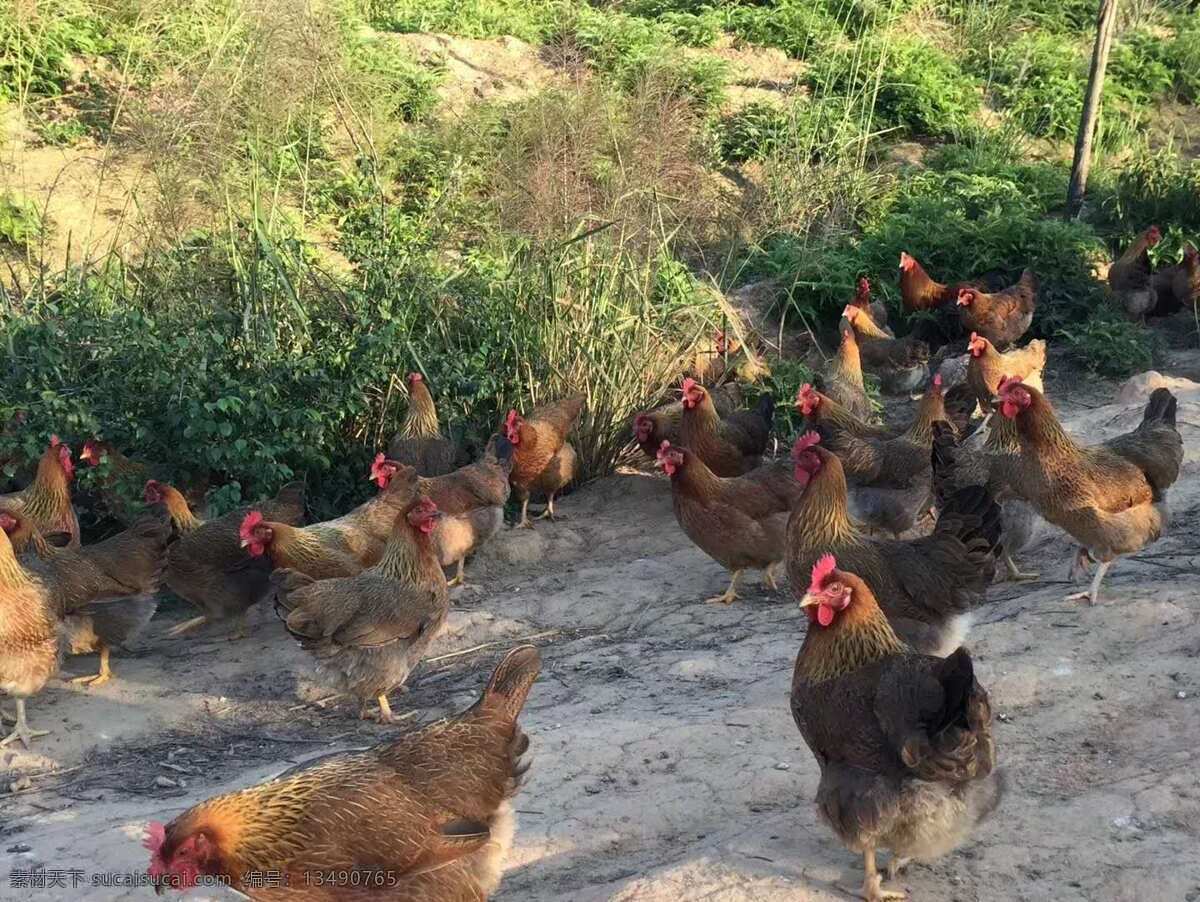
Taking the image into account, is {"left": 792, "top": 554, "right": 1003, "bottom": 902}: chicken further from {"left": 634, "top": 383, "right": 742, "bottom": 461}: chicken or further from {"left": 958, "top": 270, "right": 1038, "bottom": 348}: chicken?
{"left": 958, "top": 270, "right": 1038, "bottom": 348}: chicken

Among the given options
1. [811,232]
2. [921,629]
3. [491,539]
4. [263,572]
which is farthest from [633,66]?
[921,629]

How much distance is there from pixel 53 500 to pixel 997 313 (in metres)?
7.80

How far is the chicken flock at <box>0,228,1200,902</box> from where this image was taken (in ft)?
12.9

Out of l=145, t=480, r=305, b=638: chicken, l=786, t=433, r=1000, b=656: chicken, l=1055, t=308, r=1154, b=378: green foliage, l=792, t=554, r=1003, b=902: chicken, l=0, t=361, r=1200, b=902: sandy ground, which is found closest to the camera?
l=792, t=554, r=1003, b=902: chicken

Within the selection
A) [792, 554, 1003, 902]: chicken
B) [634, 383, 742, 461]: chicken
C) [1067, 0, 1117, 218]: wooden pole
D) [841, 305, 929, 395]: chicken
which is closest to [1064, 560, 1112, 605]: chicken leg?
[792, 554, 1003, 902]: chicken

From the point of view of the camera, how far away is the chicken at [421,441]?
8156 millimetres

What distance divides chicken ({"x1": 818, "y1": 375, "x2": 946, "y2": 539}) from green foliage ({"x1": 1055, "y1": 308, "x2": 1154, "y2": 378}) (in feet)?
13.1

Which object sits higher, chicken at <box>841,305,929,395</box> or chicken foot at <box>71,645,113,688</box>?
chicken at <box>841,305,929,395</box>

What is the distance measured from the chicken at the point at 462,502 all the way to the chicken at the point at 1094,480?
3.12 meters

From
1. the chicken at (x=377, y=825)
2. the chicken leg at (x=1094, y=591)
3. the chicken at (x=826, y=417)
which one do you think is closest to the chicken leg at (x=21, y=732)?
the chicken at (x=377, y=825)

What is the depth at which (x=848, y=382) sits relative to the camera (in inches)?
362

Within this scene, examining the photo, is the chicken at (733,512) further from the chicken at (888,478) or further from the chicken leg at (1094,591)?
the chicken leg at (1094,591)

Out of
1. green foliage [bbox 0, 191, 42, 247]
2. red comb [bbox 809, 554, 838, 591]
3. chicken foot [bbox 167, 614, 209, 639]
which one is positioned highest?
red comb [bbox 809, 554, 838, 591]

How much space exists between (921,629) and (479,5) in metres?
13.7
